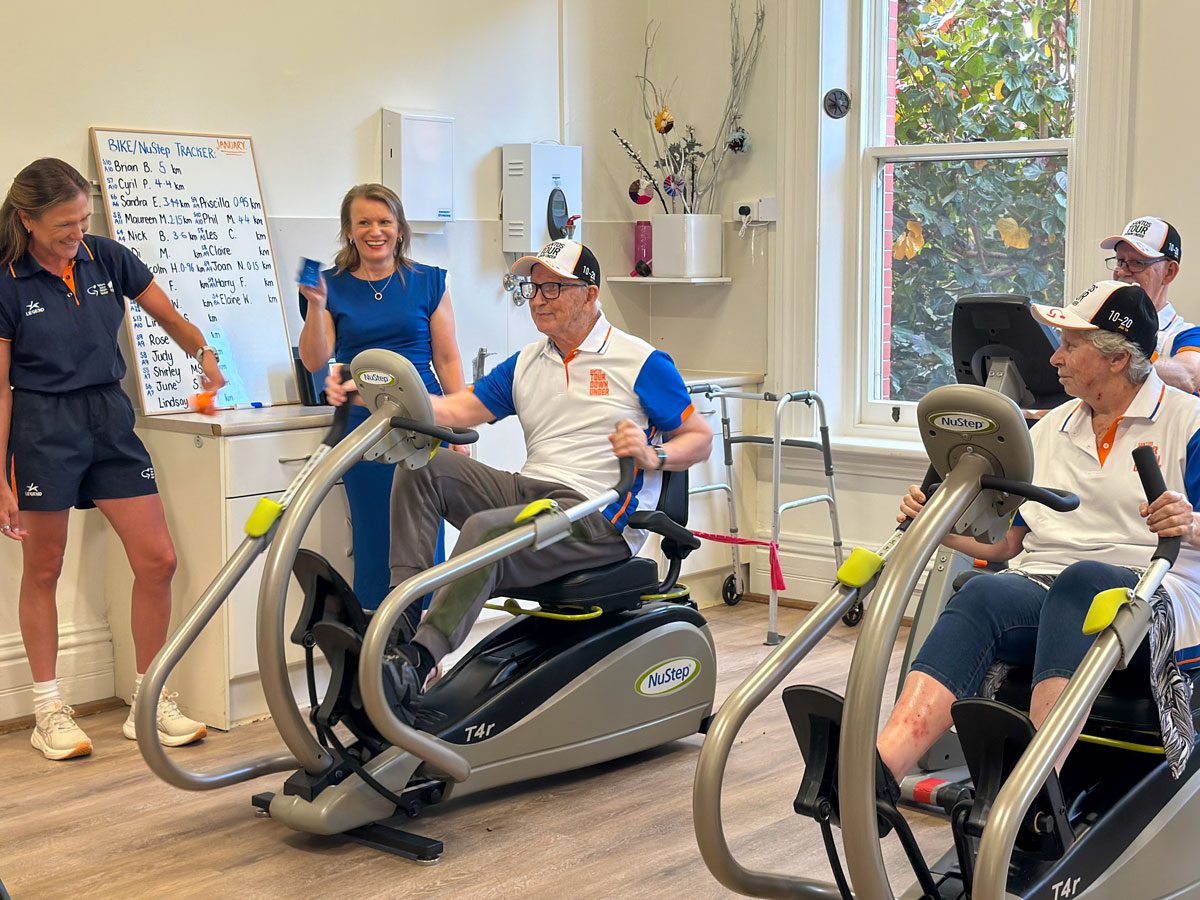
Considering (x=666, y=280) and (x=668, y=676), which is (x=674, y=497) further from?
(x=666, y=280)

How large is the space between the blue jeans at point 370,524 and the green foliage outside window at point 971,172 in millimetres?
2322

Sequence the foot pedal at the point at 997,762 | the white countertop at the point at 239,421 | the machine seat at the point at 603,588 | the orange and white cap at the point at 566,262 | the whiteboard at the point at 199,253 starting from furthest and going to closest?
the whiteboard at the point at 199,253 < the white countertop at the point at 239,421 < the orange and white cap at the point at 566,262 < the machine seat at the point at 603,588 < the foot pedal at the point at 997,762

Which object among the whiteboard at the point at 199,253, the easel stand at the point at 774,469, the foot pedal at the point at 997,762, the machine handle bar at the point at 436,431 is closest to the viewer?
the foot pedal at the point at 997,762

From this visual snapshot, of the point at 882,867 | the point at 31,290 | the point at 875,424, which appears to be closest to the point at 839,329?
the point at 875,424

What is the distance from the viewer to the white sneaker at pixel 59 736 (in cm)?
377

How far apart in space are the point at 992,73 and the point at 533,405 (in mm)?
2464

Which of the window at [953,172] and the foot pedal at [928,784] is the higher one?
the window at [953,172]

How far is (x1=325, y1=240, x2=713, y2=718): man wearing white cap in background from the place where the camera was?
351 cm

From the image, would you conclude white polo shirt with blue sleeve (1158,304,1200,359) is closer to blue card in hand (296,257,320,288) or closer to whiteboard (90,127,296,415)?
blue card in hand (296,257,320,288)

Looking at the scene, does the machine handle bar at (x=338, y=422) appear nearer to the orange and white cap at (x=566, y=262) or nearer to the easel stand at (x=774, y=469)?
the orange and white cap at (x=566, y=262)

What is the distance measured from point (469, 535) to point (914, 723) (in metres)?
1.19

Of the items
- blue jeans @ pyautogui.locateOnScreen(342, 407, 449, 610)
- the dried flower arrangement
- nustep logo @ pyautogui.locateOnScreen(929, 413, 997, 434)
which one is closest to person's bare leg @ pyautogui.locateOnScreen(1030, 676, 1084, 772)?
nustep logo @ pyautogui.locateOnScreen(929, 413, 997, 434)

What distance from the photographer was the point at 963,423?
2398 millimetres

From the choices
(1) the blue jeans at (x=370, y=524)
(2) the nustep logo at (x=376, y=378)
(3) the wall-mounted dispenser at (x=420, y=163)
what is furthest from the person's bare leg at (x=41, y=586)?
(3) the wall-mounted dispenser at (x=420, y=163)
